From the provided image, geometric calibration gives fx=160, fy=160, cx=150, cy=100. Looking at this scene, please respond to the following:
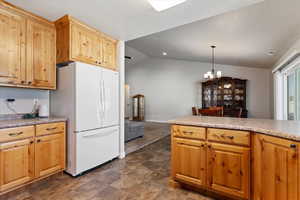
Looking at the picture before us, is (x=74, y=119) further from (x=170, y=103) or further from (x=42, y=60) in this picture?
(x=170, y=103)

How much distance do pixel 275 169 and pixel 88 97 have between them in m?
2.42

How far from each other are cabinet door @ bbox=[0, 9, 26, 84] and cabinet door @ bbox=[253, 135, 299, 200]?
300 cm

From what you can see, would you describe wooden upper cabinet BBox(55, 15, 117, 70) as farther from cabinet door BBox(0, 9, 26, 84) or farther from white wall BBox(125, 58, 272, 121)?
white wall BBox(125, 58, 272, 121)

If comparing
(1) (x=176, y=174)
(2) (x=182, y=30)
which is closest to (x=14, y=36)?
(1) (x=176, y=174)

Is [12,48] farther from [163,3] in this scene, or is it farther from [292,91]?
[292,91]

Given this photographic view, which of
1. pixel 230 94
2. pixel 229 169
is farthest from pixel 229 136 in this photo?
pixel 230 94

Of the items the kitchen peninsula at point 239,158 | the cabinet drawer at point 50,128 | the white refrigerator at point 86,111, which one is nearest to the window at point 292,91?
the kitchen peninsula at point 239,158

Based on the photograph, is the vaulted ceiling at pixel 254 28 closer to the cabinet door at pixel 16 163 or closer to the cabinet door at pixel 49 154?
the cabinet door at pixel 49 154

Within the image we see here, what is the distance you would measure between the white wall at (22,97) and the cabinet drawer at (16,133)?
2.17 ft

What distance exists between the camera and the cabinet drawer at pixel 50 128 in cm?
213

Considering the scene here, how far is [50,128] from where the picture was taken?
2.24m

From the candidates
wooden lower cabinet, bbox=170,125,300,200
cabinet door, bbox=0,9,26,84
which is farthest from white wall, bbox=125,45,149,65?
wooden lower cabinet, bbox=170,125,300,200

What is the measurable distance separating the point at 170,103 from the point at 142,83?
2.03 m

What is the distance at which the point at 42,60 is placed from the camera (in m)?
2.42
